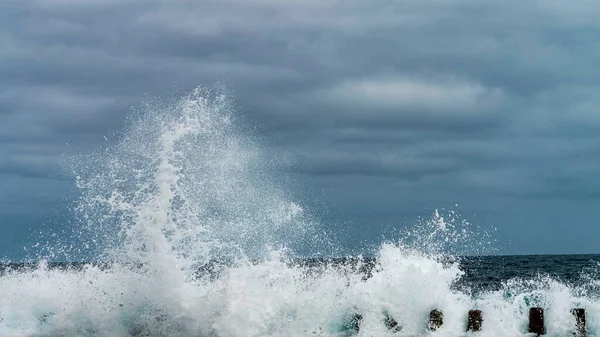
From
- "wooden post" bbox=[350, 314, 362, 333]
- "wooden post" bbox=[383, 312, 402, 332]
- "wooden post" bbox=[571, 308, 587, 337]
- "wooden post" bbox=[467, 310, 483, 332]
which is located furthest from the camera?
"wooden post" bbox=[350, 314, 362, 333]

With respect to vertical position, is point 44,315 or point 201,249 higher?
point 201,249

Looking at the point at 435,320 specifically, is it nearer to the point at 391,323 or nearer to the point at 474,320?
the point at 474,320

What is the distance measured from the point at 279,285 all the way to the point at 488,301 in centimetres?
479

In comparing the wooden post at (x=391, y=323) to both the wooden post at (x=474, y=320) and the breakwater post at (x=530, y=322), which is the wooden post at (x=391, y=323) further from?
the wooden post at (x=474, y=320)

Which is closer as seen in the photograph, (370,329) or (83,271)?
(370,329)

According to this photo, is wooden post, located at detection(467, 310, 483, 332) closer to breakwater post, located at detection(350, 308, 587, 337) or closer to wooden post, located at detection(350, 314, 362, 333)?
breakwater post, located at detection(350, 308, 587, 337)

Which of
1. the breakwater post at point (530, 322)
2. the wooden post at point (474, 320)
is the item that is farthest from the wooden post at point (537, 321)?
the wooden post at point (474, 320)

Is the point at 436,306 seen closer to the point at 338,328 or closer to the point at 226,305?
the point at 338,328

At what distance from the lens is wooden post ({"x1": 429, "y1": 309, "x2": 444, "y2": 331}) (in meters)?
17.3

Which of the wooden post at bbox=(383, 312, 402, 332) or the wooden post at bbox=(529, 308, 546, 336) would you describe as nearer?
the wooden post at bbox=(529, 308, 546, 336)

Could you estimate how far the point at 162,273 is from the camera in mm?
17984

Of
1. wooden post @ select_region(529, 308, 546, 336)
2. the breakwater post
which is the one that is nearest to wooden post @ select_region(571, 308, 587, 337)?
the breakwater post

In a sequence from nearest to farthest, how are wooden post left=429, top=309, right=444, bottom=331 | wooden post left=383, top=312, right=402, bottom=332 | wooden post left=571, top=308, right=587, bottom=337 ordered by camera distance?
1. wooden post left=571, top=308, right=587, bottom=337
2. wooden post left=429, top=309, right=444, bottom=331
3. wooden post left=383, top=312, right=402, bottom=332

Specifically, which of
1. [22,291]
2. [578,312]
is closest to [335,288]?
[578,312]
